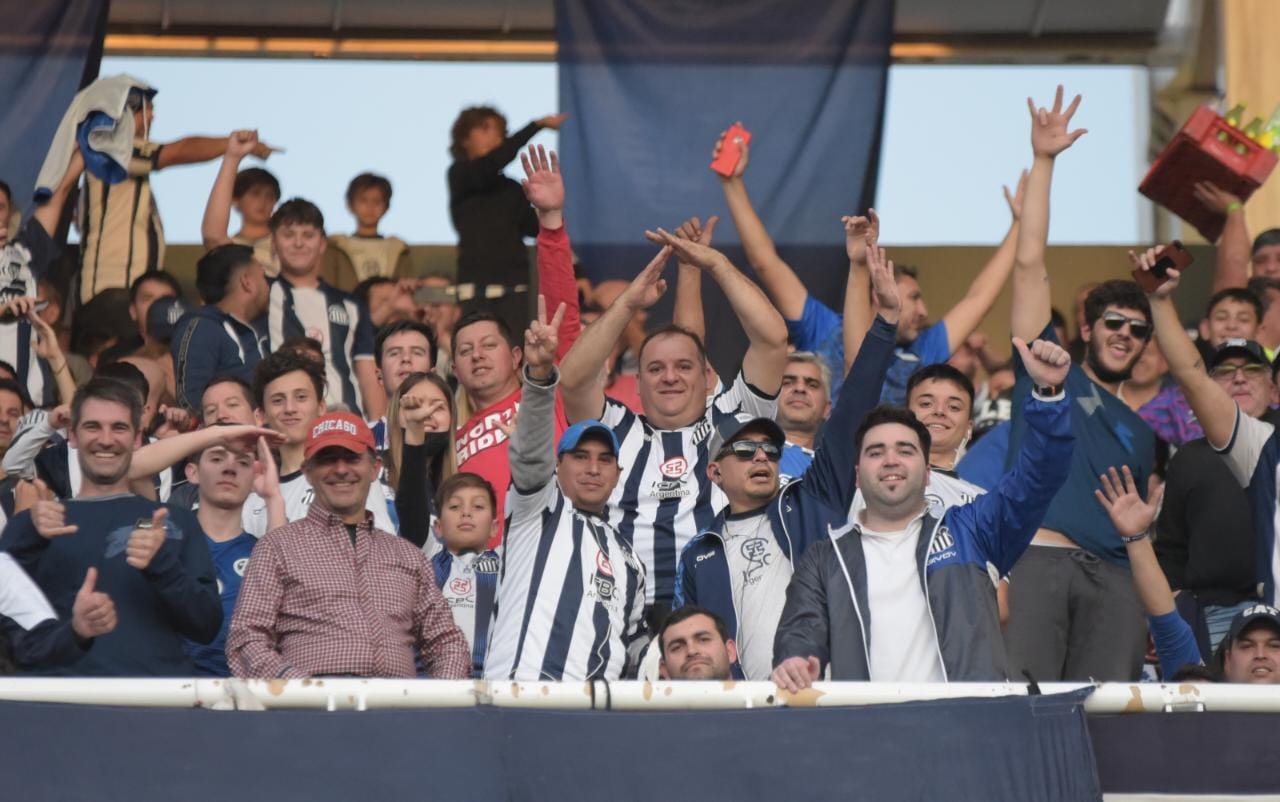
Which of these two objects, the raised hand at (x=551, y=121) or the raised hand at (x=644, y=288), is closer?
the raised hand at (x=644, y=288)

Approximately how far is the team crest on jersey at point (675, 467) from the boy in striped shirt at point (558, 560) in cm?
41

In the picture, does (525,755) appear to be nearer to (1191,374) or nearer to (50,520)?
(50,520)

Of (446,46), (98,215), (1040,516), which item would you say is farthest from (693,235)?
(446,46)

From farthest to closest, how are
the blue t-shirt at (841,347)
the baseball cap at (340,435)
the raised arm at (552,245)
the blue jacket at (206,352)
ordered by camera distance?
the blue jacket at (206,352) < the blue t-shirt at (841,347) < the raised arm at (552,245) < the baseball cap at (340,435)

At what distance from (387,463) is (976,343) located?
144 inches

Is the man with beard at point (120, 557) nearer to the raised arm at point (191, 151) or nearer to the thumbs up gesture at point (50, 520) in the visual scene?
the thumbs up gesture at point (50, 520)

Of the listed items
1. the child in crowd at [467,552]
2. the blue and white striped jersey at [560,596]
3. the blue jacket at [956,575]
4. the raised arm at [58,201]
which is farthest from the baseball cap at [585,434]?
the raised arm at [58,201]

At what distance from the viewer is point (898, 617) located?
5793mm

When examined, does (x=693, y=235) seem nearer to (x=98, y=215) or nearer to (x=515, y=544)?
(x=515, y=544)

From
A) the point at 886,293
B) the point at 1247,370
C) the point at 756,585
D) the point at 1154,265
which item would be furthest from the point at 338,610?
the point at 1247,370

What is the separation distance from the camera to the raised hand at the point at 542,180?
25.5 feet

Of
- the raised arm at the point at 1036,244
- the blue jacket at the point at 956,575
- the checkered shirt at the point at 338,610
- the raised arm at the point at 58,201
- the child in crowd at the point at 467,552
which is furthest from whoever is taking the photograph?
the raised arm at the point at 58,201

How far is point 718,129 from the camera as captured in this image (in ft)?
32.7

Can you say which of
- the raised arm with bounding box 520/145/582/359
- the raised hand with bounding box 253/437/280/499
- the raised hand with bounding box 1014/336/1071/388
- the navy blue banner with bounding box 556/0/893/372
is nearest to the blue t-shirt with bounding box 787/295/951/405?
the raised arm with bounding box 520/145/582/359
